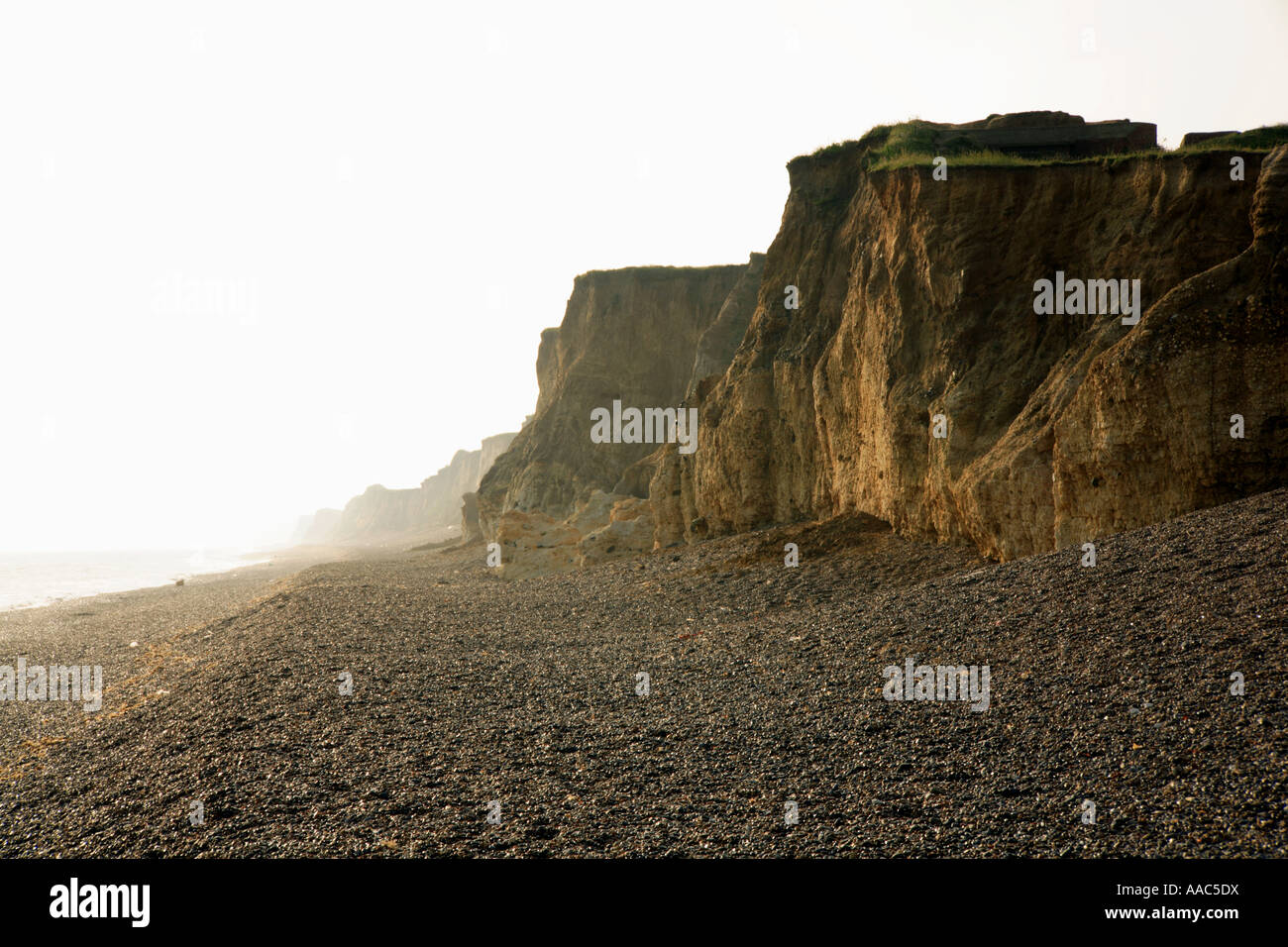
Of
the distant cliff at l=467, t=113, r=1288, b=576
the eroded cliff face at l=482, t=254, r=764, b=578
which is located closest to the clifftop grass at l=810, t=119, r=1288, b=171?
the distant cliff at l=467, t=113, r=1288, b=576

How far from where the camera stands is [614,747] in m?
9.59

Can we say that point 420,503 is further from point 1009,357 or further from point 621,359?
point 1009,357

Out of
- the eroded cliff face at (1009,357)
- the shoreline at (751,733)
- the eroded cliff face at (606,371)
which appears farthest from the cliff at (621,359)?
the shoreline at (751,733)

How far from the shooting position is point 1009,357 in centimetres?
1761

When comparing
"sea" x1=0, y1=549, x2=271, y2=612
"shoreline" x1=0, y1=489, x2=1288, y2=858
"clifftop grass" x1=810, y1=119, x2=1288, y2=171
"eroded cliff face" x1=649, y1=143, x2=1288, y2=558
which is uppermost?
"clifftop grass" x1=810, y1=119, x2=1288, y2=171

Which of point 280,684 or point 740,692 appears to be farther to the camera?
point 280,684

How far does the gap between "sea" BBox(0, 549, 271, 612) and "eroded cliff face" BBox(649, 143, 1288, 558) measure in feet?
137

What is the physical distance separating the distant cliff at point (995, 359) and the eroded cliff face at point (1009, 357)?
5 centimetres

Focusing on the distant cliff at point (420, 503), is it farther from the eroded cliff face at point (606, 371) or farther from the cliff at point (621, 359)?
the cliff at point (621, 359)

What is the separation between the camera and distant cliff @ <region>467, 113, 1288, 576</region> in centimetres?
1285

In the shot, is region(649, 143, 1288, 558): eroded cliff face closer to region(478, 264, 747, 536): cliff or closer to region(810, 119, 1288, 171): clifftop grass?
region(810, 119, 1288, 171): clifftop grass
